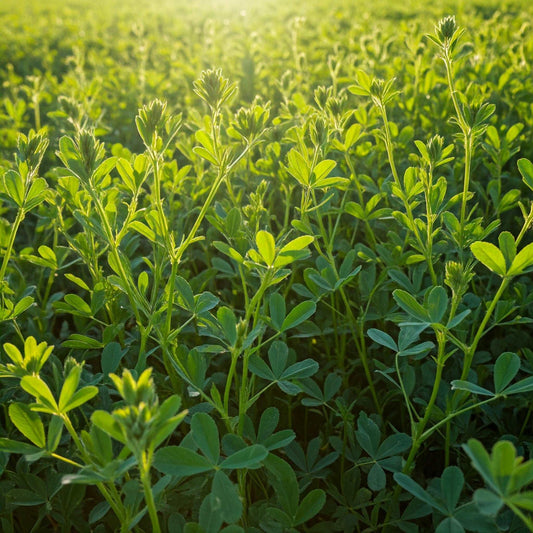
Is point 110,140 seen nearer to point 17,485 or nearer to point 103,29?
point 17,485

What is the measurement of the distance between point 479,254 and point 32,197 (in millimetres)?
1023

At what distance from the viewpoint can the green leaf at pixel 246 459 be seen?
98 centimetres

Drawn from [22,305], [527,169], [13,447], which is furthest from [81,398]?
[527,169]

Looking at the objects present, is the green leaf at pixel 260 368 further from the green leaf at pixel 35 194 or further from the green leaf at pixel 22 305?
the green leaf at pixel 35 194

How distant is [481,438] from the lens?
4.95 ft

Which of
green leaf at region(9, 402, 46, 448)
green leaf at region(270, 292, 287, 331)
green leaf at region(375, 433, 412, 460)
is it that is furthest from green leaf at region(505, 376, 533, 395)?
green leaf at region(9, 402, 46, 448)

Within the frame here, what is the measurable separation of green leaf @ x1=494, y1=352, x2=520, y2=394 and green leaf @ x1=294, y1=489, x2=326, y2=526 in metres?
0.42

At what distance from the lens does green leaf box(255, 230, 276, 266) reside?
1.10 meters

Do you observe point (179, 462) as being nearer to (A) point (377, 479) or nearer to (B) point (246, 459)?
(B) point (246, 459)

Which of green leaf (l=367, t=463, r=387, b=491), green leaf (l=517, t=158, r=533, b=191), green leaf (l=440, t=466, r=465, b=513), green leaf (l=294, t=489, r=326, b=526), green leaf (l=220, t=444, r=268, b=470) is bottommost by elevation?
green leaf (l=367, t=463, r=387, b=491)

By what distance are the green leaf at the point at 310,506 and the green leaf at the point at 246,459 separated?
7.9 inches

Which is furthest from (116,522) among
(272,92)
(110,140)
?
(272,92)

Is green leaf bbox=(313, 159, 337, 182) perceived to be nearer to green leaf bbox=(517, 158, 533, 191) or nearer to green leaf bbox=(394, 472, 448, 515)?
green leaf bbox=(517, 158, 533, 191)

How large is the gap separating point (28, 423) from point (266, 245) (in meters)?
0.55
